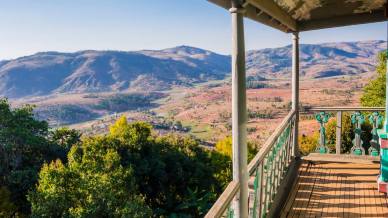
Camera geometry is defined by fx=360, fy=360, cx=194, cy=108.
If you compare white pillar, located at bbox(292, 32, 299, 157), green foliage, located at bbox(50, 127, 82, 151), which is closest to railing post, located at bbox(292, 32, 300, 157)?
white pillar, located at bbox(292, 32, 299, 157)

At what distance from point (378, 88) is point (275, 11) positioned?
20.7 metres

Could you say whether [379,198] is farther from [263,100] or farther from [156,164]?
[263,100]

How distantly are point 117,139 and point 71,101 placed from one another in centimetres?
13429

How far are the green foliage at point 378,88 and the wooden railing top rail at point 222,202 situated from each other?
821 inches

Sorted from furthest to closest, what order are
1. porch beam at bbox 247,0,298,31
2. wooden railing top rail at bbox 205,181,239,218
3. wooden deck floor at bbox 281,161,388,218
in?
wooden deck floor at bbox 281,161,388,218
porch beam at bbox 247,0,298,31
wooden railing top rail at bbox 205,181,239,218

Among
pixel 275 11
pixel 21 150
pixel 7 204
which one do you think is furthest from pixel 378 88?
pixel 21 150

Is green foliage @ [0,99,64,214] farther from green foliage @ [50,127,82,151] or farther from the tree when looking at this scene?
the tree

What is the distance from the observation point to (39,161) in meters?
21.5

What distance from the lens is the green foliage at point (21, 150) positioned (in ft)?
61.9

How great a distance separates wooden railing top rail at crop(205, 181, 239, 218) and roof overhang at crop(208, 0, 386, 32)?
1.29 meters

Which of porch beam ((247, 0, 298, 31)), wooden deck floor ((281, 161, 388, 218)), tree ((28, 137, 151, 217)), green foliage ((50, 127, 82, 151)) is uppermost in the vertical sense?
A: porch beam ((247, 0, 298, 31))

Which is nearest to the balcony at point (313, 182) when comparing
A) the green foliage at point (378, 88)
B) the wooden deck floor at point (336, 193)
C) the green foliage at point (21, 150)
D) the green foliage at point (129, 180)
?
the wooden deck floor at point (336, 193)

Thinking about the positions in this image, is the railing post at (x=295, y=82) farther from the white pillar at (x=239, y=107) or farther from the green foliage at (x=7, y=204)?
the green foliage at (x=7, y=204)

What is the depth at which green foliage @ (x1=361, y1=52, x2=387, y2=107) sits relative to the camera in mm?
21022
